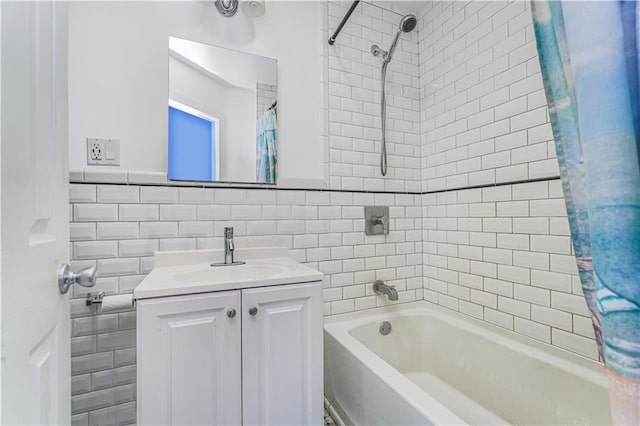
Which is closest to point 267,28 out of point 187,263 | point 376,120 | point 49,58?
point 376,120

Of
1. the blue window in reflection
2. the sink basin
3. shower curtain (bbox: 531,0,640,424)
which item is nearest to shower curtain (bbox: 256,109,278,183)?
the blue window in reflection

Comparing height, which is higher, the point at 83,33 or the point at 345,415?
the point at 83,33

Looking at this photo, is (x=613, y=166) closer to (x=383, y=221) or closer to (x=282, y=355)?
(x=282, y=355)

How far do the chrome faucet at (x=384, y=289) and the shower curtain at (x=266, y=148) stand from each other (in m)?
0.88

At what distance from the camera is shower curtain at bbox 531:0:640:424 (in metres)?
0.33

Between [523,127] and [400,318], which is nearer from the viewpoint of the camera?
[523,127]

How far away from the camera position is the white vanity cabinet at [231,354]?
86cm

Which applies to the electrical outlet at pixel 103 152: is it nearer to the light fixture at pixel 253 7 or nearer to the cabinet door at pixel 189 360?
the cabinet door at pixel 189 360

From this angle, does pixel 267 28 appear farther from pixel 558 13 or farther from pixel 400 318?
pixel 400 318

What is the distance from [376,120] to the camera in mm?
1763

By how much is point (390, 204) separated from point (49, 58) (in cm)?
161

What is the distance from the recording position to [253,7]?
4.51 feet

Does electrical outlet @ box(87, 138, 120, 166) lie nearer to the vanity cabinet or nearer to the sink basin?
Result: the sink basin

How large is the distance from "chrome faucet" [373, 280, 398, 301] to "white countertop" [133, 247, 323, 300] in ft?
1.87
